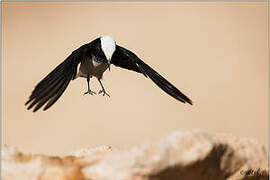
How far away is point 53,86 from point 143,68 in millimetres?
572

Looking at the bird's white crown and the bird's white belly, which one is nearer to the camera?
the bird's white crown

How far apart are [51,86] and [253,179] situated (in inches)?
35.1

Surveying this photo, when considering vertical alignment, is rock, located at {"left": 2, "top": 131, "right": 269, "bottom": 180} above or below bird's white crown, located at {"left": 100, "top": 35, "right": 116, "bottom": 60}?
below

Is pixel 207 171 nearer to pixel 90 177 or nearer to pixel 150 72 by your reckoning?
pixel 90 177

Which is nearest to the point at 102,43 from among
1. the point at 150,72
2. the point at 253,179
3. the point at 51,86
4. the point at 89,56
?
the point at 89,56

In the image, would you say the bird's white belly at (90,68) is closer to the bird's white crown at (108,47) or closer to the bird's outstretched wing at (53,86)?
the bird's white crown at (108,47)

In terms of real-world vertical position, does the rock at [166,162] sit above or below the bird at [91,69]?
below

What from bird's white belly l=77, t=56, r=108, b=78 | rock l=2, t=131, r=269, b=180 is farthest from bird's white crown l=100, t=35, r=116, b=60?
rock l=2, t=131, r=269, b=180

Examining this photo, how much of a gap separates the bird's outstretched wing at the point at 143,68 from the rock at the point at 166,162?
0.74 meters

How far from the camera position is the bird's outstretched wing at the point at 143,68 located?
2.11m

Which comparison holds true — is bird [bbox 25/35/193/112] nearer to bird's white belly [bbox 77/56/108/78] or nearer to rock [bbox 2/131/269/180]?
bird's white belly [bbox 77/56/108/78]

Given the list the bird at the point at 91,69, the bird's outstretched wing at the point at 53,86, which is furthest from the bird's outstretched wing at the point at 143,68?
the bird's outstretched wing at the point at 53,86

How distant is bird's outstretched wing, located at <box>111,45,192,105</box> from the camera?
2107 millimetres

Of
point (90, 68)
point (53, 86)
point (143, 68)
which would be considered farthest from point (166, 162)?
point (90, 68)
